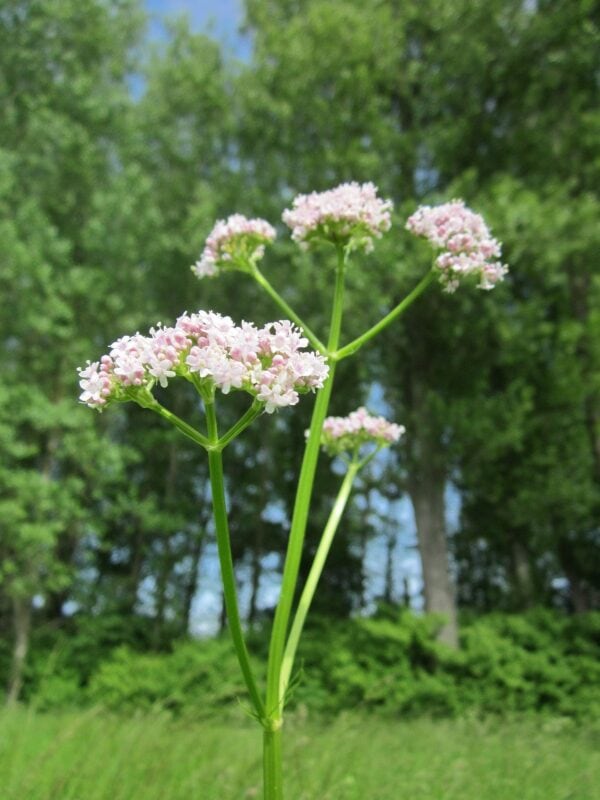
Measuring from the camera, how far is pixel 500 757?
17.4 ft

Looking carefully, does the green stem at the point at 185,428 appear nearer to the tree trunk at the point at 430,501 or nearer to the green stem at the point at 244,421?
the green stem at the point at 244,421

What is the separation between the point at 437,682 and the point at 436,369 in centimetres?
631

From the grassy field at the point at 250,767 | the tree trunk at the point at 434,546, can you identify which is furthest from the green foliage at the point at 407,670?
the grassy field at the point at 250,767

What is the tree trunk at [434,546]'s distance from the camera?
1369 cm

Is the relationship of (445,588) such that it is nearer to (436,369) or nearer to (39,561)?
(436,369)

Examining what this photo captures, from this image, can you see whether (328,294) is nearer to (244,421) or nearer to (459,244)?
(459,244)

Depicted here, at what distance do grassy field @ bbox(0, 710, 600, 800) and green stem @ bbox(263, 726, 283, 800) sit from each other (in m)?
1.34

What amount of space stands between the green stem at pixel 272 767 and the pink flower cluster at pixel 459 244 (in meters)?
1.65

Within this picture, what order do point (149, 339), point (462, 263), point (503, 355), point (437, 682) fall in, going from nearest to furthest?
point (149, 339) < point (462, 263) < point (437, 682) < point (503, 355)

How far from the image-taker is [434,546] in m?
14.1

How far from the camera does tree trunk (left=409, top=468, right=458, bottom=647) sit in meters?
13.7

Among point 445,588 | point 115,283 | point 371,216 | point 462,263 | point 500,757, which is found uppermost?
point 115,283

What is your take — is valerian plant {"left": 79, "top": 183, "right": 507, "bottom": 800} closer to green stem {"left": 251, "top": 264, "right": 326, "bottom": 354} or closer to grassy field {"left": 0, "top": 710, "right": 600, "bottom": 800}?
green stem {"left": 251, "top": 264, "right": 326, "bottom": 354}

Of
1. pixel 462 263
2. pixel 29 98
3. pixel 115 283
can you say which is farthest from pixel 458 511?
pixel 462 263
